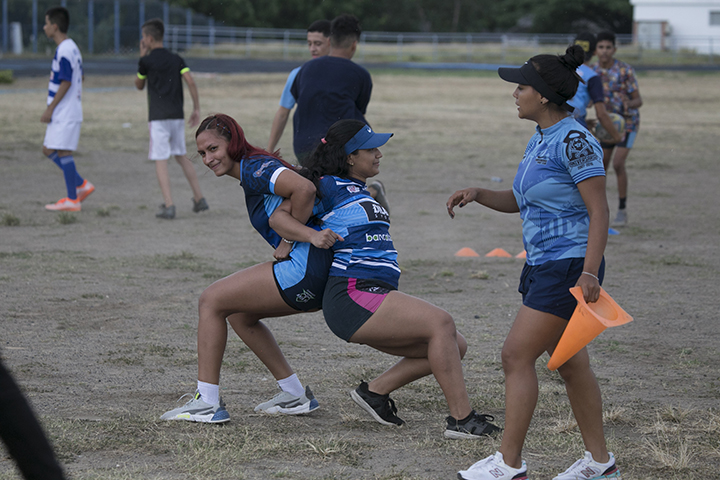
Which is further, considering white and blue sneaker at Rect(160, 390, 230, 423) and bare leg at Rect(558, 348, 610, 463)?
white and blue sneaker at Rect(160, 390, 230, 423)

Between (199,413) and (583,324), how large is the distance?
189cm

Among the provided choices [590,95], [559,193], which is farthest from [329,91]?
[559,193]

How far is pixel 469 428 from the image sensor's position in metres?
3.89

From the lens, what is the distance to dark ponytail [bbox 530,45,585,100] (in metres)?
3.41

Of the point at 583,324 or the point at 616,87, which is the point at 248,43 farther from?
the point at 583,324

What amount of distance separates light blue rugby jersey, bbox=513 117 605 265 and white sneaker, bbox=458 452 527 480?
80 centimetres

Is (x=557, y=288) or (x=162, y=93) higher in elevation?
(x=162, y=93)

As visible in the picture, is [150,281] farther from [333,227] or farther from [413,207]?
[413,207]

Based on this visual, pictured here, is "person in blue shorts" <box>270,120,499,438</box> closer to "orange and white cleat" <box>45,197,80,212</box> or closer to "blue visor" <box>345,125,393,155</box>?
"blue visor" <box>345,125,393,155</box>

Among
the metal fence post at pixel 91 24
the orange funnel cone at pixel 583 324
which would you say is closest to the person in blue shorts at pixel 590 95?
the orange funnel cone at pixel 583 324

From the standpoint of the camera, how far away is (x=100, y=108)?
72.1ft

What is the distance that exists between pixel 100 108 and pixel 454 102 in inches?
415

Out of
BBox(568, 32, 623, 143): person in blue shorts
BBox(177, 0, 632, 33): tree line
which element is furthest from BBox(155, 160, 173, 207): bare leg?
BBox(177, 0, 632, 33): tree line

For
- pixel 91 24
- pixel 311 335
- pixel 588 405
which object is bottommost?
pixel 311 335
